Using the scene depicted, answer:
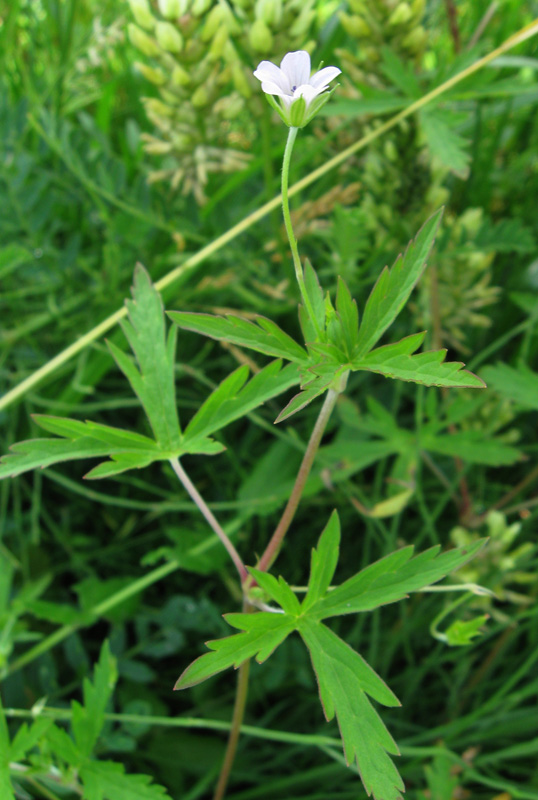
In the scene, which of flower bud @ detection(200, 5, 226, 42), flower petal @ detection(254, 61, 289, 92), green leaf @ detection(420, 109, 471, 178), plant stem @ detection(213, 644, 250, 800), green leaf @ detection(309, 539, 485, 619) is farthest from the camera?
flower bud @ detection(200, 5, 226, 42)

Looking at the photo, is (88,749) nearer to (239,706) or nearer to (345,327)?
(239,706)

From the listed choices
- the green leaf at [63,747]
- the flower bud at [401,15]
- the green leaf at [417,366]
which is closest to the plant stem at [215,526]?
the green leaf at [417,366]

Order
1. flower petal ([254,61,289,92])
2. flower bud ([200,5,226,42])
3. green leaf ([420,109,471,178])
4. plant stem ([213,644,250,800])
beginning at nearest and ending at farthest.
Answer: flower petal ([254,61,289,92]) < plant stem ([213,644,250,800]) < green leaf ([420,109,471,178]) < flower bud ([200,5,226,42])

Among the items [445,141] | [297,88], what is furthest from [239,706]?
[445,141]

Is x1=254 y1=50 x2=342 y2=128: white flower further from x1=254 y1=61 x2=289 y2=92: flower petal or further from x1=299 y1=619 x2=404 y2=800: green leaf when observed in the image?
x1=299 y1=619 x2=404 y2=800: green leaf

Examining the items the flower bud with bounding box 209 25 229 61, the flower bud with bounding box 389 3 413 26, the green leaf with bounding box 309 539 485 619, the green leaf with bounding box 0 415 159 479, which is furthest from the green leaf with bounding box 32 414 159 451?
the flower bud with bounding box 389 3 413 26

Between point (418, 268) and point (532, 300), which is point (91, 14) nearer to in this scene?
point (532, 300)
